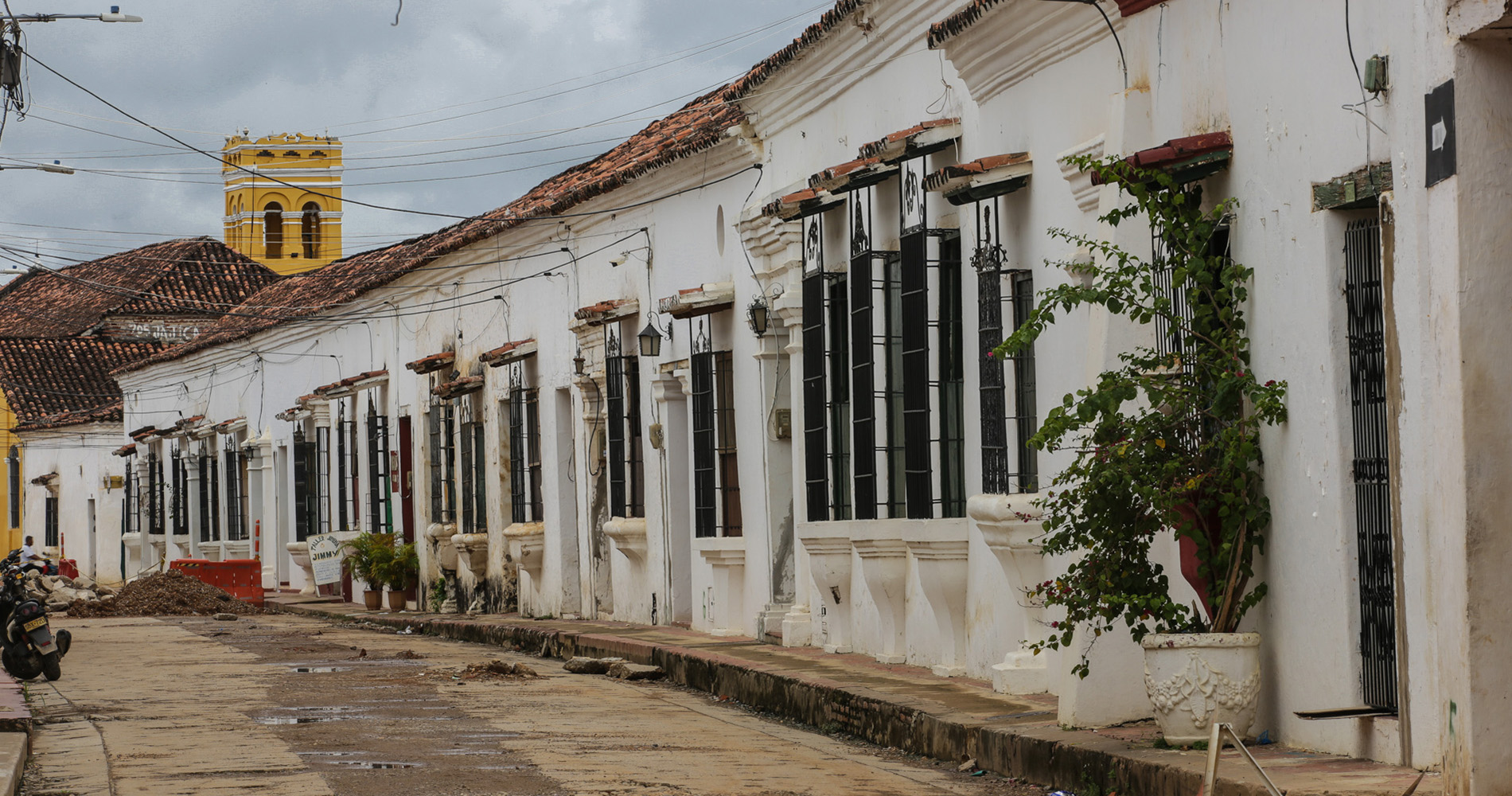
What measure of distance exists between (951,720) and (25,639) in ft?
26.6

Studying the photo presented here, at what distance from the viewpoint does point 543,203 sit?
21.4 metres

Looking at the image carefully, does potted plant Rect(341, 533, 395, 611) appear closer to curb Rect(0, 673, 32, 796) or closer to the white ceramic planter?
curb Rect(0, 673, 32, 796)

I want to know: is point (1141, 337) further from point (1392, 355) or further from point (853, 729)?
point (853, 729)

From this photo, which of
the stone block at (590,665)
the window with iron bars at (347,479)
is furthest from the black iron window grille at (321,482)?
the stone block at (590,665)

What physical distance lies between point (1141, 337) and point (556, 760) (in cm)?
349

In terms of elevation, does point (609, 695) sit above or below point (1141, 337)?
below

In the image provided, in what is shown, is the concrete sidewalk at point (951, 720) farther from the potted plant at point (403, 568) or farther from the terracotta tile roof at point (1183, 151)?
the potted plant at point (403, 568)

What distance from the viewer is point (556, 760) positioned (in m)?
9.48

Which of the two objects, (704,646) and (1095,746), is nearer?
(1095,746)

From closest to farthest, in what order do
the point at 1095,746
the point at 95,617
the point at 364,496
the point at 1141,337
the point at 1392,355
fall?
the point at 1392,355, the point at 1095,746, the point at 1141,337, the point at 95,617, the point at 364,496

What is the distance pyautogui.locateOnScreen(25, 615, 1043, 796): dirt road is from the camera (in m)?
8.70

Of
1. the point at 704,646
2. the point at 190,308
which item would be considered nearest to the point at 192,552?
the point at 190,308

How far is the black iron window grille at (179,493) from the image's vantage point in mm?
40375

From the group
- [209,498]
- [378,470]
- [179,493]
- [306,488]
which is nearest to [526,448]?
[378,470]
